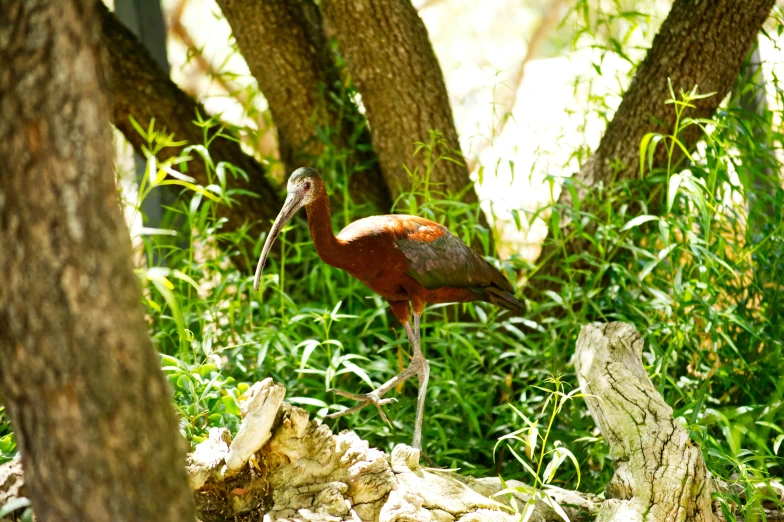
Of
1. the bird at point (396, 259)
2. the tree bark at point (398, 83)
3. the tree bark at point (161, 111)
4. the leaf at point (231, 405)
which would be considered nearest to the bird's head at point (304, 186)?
the bird at point (396, 259)

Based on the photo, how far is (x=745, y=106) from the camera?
3.69 meters

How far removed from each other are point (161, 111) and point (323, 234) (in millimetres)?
1563

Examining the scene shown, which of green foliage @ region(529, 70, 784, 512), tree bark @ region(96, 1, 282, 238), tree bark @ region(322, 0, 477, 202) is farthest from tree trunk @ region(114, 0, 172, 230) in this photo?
green foliage @ region(529, 70, 784, 512)

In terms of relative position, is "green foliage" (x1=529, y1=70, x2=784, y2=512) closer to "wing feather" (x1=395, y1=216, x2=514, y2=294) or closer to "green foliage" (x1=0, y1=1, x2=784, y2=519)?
"green foliage" (x1=0, y1=1, x2=784, y2=519)

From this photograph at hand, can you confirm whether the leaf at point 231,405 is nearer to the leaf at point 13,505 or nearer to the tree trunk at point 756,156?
the leaf at point 13,505

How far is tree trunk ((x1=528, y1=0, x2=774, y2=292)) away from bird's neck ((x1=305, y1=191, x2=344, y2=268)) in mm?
1021

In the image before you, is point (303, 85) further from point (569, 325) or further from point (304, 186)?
point (569, 325)

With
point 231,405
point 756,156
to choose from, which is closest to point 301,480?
point 231,405

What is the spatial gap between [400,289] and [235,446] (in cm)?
100

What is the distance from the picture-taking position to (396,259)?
2.55m

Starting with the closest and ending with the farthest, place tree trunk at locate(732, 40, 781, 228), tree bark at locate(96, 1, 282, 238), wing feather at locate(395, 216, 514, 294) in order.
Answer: wing feather at locate(395, 216, 514, 294), tree trunk at locate(732, 40, 781, 228), tree bark at locate(96, 1, 282, 238)

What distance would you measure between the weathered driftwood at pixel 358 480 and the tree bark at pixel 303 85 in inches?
73.5

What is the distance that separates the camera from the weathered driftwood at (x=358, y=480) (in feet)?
6.07

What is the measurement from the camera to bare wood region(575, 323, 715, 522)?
1.99m
